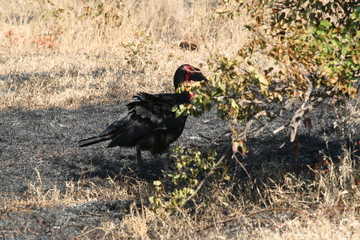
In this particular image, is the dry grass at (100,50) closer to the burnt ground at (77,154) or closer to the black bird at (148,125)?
the burnt ground at (77,154)

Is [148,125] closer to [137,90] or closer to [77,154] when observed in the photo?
[77,154]

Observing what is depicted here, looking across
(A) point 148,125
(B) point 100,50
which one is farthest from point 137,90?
(A) point 148,125

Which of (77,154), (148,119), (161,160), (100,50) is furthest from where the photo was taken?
(100,50)

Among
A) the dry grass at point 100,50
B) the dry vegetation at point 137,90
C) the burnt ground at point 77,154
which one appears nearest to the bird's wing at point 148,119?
the burnt ground at point 77,154

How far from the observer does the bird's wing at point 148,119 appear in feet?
19.0

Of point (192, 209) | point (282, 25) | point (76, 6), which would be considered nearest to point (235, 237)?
point (192, 209)

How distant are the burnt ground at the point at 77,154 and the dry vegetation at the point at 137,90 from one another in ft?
0.25

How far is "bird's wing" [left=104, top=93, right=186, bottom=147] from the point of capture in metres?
5.78

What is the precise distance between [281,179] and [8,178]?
8.43ft

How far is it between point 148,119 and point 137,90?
3.05 metres

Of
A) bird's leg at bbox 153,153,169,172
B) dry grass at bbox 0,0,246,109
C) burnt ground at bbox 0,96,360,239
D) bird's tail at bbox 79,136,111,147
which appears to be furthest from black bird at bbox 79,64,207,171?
dry grass at bbox 0,0,246,109

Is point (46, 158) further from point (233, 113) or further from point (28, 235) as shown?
point (233, 113)

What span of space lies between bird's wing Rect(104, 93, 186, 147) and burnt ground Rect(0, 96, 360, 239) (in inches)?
12.9

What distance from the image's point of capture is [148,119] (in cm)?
581
